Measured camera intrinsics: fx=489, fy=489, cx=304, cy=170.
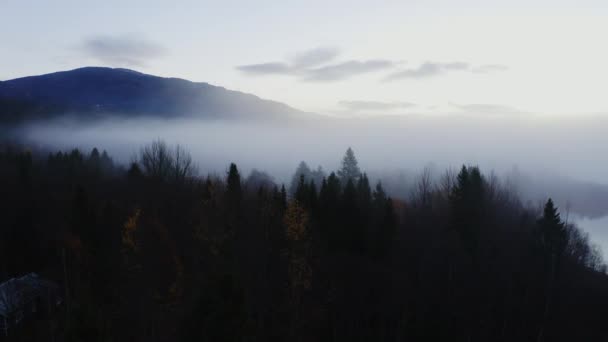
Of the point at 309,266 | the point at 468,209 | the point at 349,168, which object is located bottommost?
the point at 309,266

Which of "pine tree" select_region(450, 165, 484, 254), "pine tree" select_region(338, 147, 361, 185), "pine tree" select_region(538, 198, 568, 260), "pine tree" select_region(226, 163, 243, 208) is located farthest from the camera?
"pine tree" select_region(338, 147, 361, 185)

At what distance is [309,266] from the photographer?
86.0 ft

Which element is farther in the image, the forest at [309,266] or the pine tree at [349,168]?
the pine tree at [349,168]

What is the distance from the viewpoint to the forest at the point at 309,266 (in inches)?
978

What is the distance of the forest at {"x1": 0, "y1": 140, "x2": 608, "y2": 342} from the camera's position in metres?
24.8

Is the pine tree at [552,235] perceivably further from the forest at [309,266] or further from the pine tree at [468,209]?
the pine tree at [468,209]

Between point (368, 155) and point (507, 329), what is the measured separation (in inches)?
6431

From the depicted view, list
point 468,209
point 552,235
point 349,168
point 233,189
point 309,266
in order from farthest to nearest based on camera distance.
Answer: point 349,168 → point 468,209 → point 552,235 → point 233,189 → point 309,266

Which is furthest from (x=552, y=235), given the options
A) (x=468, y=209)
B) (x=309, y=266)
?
(x=309, y=266)

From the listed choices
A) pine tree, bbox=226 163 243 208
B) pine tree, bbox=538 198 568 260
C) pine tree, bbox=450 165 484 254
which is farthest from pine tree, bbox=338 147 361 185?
pine tree, bbox=226 163 243 208

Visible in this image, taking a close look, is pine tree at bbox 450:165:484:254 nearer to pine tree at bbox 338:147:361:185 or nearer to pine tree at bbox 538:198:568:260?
pine tree at bbox 538:198:568:260

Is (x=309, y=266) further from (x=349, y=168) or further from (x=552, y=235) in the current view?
(x=349, y=168)

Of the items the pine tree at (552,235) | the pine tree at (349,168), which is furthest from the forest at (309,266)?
the pine tree at (349,168)

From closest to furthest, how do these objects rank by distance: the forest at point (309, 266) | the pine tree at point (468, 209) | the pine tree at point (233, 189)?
the forest at point (309, 266) < the pine tree at point (233, 189) < the pine tree at point (468, 209)
